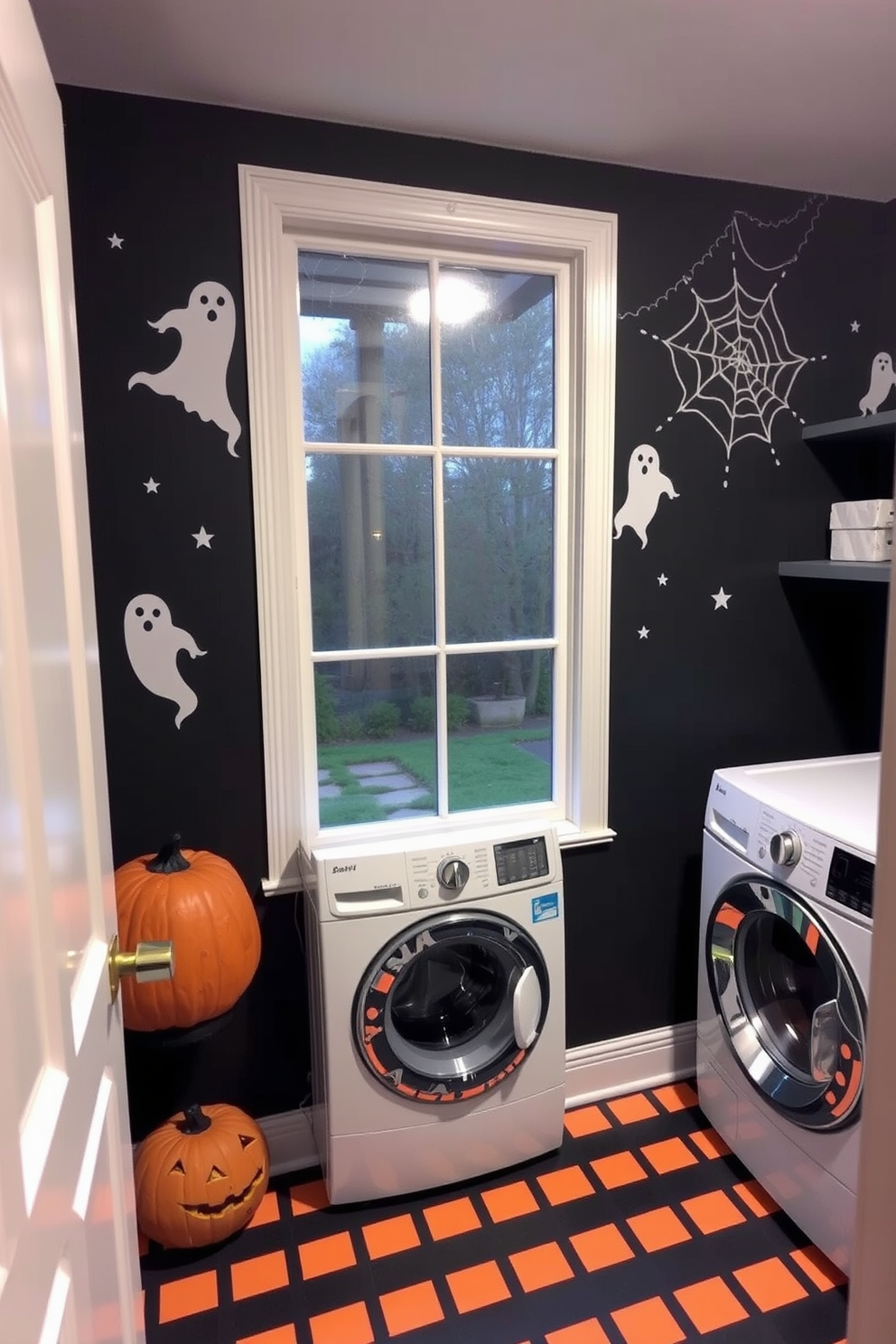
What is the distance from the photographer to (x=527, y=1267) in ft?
5.93

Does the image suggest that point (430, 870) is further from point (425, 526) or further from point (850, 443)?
point (850, 443)

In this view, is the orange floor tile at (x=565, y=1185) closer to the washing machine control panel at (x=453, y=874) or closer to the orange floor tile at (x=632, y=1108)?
the orange floor tile at (x=632, y=1108)

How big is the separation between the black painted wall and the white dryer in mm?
254

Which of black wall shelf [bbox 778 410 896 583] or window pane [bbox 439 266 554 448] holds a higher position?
window pane [bbox 439 266 554 448]

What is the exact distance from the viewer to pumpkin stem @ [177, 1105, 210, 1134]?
73.6 inches

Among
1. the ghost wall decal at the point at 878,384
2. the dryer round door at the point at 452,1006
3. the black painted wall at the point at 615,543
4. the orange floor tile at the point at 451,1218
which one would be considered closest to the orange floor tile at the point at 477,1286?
the orange floor tile at the point at 451,1218

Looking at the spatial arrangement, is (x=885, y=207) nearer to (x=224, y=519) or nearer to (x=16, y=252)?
(x=224, y=519)

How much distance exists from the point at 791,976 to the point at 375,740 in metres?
1.13

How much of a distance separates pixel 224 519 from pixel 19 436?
114 centimetres

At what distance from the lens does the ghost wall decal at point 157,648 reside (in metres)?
1.86

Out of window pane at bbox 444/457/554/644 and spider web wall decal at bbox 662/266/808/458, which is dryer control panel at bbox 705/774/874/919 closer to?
window pane at bbox 444/457/554/644

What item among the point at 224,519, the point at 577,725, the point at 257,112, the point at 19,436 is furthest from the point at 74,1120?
the point at 257,112

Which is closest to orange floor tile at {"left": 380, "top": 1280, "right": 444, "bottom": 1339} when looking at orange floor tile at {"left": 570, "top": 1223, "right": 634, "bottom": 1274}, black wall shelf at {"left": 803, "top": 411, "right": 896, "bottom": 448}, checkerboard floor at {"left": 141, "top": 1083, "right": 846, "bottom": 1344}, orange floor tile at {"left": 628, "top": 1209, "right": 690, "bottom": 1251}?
checkerboard floor at {"left": 141, "top": 1083, "right": 846, "bottom": 1344}

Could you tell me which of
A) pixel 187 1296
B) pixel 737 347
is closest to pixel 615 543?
pixel 737 347
